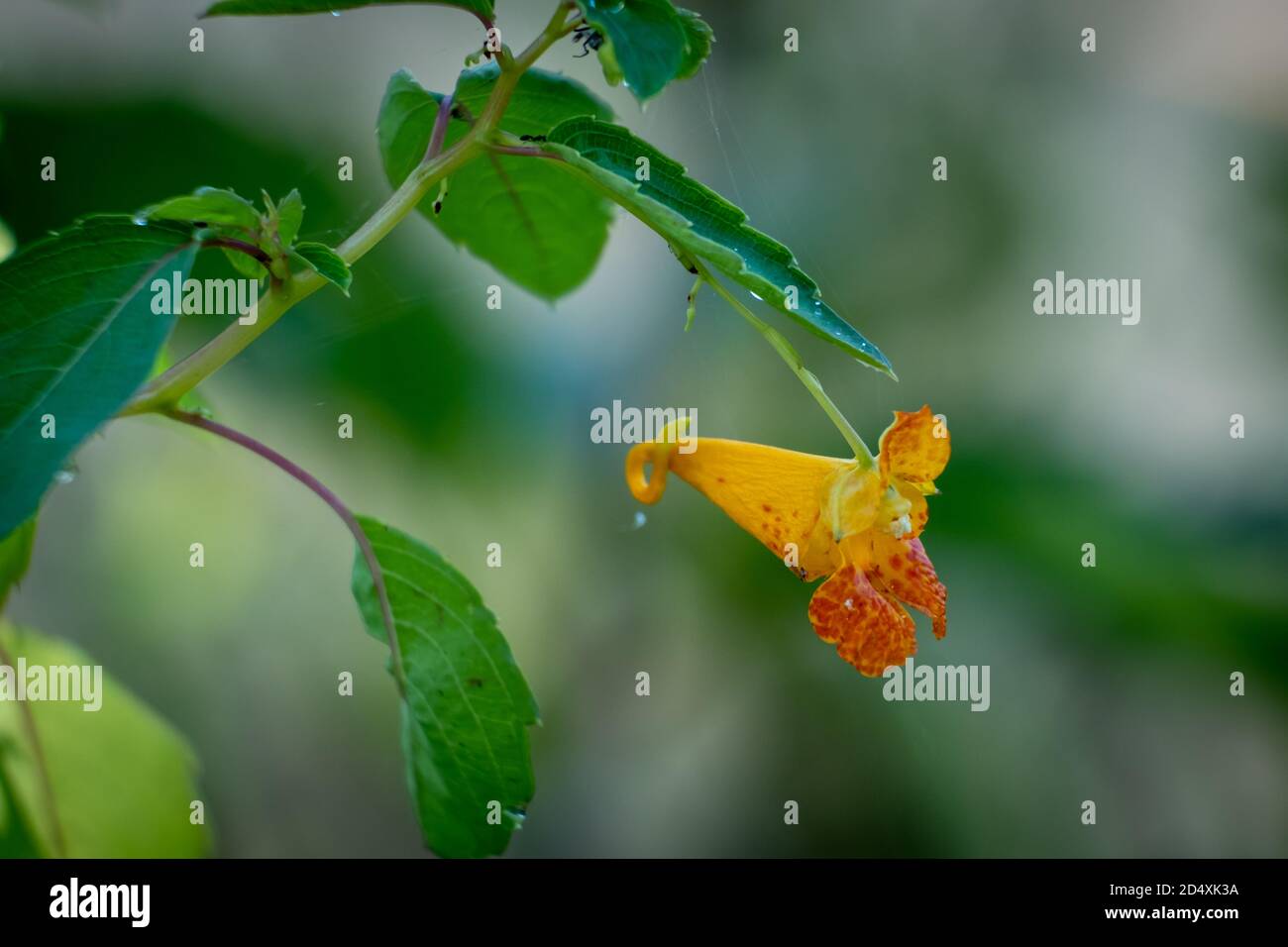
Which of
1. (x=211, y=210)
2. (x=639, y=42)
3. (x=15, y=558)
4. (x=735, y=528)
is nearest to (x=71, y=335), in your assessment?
(x=211, y=210)

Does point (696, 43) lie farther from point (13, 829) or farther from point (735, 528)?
point (735, 528)

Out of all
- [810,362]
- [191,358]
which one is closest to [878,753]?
[810,362]

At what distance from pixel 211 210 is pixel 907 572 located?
0.44m

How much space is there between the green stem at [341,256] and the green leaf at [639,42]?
36 mm

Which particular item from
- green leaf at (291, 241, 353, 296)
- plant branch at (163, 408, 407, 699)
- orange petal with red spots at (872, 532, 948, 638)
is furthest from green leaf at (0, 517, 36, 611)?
orange petal with red spots at (872, 532, 948, 638)

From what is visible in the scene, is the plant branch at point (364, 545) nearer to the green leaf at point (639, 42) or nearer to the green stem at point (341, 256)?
the green stem at point (341, 256)

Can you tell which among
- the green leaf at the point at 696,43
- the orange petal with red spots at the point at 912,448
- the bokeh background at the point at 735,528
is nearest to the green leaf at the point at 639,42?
the green leaf at the point at 696,43

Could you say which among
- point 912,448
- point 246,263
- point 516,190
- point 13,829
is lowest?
point 13,829

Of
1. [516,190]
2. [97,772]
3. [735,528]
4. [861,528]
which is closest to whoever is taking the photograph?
[861,528]

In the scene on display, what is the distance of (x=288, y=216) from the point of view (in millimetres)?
541

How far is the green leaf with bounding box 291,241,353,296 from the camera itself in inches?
19.8

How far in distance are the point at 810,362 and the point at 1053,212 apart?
0.51m

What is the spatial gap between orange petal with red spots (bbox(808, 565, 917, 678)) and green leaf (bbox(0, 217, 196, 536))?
0.38 meters

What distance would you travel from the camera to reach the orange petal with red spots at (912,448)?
0.63m
